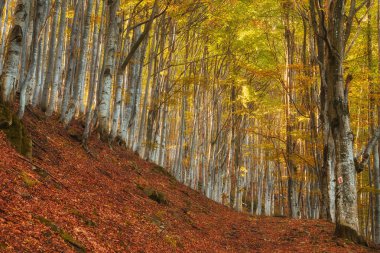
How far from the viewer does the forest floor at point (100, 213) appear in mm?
4691

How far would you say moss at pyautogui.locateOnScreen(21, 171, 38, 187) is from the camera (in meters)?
5.70

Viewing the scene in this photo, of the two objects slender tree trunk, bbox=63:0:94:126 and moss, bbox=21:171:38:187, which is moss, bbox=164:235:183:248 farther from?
slender tree trunk, bbox=63:0:94:126

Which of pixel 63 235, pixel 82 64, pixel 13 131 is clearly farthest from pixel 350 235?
pixel 82 64

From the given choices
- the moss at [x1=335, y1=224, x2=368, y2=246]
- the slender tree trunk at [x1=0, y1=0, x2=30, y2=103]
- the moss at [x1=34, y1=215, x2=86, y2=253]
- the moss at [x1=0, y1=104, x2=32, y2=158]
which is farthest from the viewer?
the moss at [x1=335, y1=224, x2=368, y2=246]

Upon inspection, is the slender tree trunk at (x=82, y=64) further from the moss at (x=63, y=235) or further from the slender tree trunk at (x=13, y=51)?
the moss at (x=63, y=235)

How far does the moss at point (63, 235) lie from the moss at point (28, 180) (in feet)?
3.73

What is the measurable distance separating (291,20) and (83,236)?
606 inches

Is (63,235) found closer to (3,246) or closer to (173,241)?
(3,246)

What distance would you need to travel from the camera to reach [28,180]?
580cm

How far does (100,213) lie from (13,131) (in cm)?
252

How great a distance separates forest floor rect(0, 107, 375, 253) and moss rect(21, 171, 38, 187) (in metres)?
0.02

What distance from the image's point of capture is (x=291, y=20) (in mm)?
17250

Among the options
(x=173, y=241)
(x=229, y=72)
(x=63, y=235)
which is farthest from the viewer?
(x=229, y=72)

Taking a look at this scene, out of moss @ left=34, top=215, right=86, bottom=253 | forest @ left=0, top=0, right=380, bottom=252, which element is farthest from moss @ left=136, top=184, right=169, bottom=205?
moss @ left=34, top=215, right=86, bottom=253
